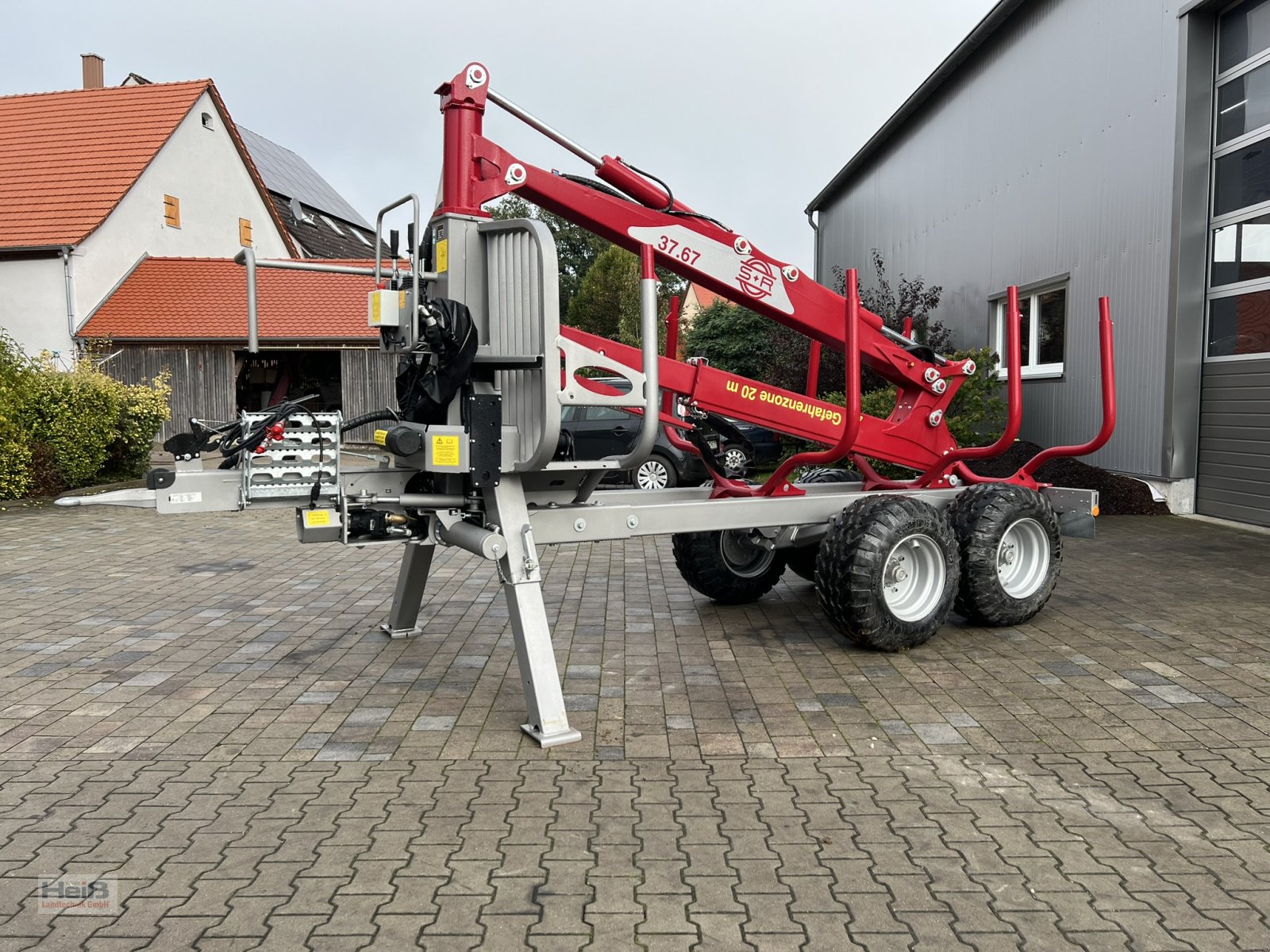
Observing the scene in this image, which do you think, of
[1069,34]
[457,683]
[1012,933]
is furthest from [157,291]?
[1012,933]

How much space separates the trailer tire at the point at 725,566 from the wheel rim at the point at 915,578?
4.11ft

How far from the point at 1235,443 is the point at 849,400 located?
687 centimetres

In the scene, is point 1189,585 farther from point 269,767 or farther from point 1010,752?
point 269,767

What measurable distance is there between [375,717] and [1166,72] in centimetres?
1086

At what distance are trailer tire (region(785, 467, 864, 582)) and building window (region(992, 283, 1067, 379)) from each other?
631 centimetres

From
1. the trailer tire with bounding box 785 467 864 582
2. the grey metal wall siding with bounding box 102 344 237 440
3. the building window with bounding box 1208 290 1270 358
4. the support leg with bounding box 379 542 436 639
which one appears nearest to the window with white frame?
the building window with bounding box 1208 290 1270 358

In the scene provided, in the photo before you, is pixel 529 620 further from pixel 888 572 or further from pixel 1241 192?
pixel 1241 192

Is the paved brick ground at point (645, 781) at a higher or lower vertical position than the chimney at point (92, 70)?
lower

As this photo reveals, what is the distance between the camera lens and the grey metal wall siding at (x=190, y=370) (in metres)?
22.7

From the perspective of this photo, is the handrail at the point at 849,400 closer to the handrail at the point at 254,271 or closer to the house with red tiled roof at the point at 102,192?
the handrail at the point at 254,271

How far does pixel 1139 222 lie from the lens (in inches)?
451

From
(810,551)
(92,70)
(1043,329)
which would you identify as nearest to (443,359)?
(810,551)

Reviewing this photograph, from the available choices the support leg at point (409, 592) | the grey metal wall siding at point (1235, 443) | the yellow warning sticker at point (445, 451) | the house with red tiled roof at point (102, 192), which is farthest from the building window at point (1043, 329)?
the house with red tiled roof at point (102, 192)

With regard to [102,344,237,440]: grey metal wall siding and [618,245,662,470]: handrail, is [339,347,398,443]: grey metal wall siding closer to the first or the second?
[102,344,237,440]: grey metal wall siding
